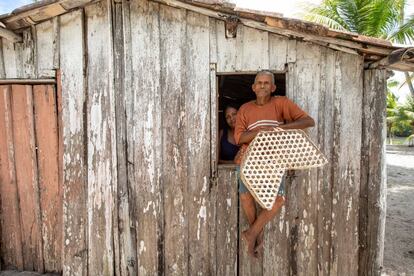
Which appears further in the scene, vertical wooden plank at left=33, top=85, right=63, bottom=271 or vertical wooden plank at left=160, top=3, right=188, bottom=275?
vertical wooden plank at left=33, top=85, right=63, bottom=271

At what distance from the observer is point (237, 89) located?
654 centimetres

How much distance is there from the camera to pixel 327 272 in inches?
120

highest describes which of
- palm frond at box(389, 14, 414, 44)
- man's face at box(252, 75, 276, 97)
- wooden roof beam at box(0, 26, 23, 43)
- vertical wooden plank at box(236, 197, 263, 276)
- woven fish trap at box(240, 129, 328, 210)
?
palm frond at box(389, 14, 414, 44)

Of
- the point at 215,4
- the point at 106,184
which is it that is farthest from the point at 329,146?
the point at 106,184

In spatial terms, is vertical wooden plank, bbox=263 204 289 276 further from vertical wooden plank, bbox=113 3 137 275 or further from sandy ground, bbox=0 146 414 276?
sandy ground, bbox=0 146 414 276

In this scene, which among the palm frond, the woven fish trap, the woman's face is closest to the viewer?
the woven fish trap

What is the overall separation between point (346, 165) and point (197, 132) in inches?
63.5

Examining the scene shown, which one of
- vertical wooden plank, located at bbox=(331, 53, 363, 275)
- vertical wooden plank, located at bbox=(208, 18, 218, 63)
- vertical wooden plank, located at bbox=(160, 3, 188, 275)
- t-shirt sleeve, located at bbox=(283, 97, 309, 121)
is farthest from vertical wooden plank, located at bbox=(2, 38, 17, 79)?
vertical wooden plank, located at bbox=(331, 53, 363, 275)

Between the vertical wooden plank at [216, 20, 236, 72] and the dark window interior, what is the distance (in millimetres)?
1775

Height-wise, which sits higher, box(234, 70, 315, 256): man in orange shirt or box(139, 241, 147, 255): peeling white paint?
box(234, 70, 315, 256): man in orange shirt

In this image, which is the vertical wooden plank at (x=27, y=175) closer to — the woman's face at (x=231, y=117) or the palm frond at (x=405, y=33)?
the woman's face at (x=231, y=117)

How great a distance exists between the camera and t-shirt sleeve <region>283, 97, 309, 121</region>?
261 cm

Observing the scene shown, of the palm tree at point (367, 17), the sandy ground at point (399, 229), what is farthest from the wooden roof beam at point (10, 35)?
the palm tree at point (367, 17)

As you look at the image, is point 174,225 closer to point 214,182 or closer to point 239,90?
point 214,182
